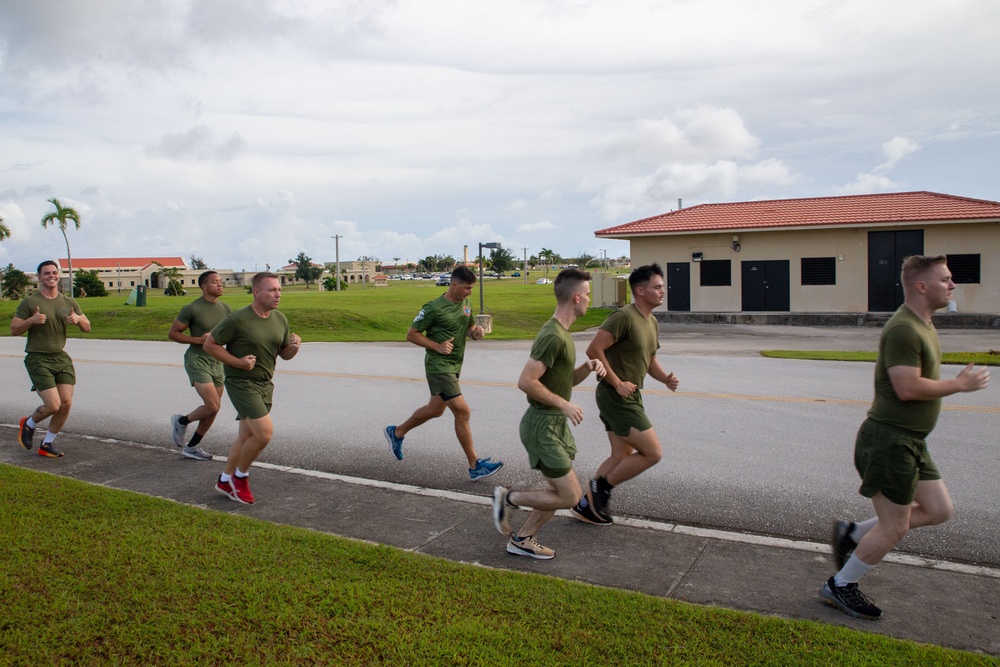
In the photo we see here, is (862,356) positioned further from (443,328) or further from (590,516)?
(590,516)

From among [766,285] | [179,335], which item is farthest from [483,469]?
[766,285]

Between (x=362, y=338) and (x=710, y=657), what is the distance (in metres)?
21.2

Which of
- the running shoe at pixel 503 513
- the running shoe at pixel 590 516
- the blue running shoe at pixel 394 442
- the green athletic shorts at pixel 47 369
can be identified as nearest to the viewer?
the running shoe at pixel 503 513

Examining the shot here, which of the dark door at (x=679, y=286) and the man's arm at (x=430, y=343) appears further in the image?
the dark door at (x=679, y=286)

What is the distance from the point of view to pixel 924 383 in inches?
161

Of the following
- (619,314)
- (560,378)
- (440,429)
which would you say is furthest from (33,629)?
(440,429)

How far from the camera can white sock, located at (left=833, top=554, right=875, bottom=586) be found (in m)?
4.31

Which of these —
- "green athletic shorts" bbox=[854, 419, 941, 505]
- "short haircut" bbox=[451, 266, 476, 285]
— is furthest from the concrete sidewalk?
"short haircut" bbox=[451, 266, 476, 285]

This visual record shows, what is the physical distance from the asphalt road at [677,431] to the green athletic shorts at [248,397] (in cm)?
144

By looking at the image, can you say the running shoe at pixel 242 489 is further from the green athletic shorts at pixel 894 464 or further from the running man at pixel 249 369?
the green athletic shorts at pixel 894 464

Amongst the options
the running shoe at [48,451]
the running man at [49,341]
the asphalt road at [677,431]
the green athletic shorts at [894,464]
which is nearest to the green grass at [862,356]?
the asphalt road at [677,431]

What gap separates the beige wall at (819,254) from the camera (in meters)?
26.8

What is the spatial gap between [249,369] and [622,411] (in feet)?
9.20

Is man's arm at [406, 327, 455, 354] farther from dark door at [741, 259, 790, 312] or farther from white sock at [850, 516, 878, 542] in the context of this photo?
dark door at [741, 259, 790, 312]
